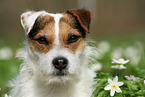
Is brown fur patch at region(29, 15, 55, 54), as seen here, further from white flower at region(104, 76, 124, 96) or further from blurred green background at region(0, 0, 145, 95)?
blurred green background at region(0, 0, 145, 95)

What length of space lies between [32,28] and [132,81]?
190 cm

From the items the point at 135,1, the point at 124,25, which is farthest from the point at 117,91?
the point at 135,1

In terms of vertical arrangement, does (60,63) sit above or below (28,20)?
below

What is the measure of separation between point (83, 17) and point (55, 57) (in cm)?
102

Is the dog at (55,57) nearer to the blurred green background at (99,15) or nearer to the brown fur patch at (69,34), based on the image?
the brown fur patch at (69,34)

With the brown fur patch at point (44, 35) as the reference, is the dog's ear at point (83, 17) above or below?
above

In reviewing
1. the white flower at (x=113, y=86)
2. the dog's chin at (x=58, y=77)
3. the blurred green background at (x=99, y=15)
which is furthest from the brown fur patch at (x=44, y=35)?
the blurred green background at (x=99, y=15)

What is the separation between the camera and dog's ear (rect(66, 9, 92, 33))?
456 centimetres

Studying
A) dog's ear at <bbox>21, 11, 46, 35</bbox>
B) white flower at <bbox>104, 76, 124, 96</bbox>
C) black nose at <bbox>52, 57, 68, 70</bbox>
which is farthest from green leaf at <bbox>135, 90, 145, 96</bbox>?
dog's ear at <bbox>21, 11, 46, 35</bbox>

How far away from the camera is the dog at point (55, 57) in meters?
4.20

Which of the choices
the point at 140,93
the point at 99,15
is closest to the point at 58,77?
the point at 140,93

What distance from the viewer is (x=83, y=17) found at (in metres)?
4.67

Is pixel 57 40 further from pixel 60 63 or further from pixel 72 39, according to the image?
pixel 60 63

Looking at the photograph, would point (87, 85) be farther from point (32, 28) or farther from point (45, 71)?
point (32, 28)
